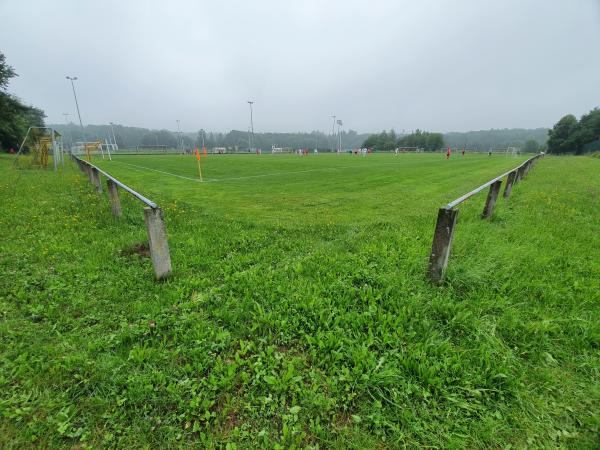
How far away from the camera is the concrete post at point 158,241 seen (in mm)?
3145

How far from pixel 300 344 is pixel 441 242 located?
1.89 m

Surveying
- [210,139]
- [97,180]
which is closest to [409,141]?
[210,139]

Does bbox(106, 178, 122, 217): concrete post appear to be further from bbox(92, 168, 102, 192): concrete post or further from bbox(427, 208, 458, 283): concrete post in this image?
bbox(427, 208, 458, 283): concrete post

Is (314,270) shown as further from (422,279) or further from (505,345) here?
(505,345)

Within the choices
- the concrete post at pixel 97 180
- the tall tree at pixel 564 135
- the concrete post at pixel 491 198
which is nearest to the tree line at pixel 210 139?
the tall tree at pixel 564 135

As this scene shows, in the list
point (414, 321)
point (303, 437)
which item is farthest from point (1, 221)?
point (414, 321)

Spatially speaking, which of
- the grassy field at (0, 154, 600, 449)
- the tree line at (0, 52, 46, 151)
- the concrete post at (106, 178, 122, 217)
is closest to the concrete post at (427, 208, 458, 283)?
the grassy field at (0, 154, 600, 449)

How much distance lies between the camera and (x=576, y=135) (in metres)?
68.9

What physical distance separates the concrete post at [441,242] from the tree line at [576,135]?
3693 inches

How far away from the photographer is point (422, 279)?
337cm

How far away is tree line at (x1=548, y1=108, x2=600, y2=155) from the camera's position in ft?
216

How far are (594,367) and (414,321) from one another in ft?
4.40

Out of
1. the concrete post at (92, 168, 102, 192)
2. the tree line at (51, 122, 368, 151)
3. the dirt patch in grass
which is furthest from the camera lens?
the tree line at (51, 122, 368, 151)

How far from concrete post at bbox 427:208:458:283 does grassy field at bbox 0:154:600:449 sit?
6.3 inches
